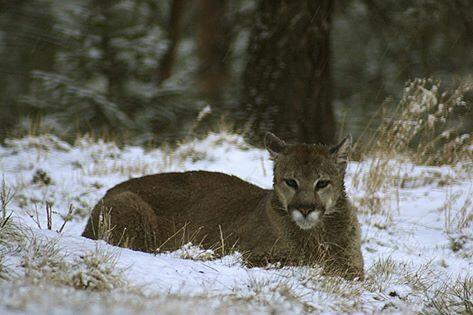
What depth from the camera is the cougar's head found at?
6980 millimetres

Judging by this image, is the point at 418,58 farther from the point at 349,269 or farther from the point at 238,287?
the point at 238,287

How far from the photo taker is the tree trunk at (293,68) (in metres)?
11.6

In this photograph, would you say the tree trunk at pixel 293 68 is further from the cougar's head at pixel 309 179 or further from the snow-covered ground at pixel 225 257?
the cougar's head at pixel 309 179

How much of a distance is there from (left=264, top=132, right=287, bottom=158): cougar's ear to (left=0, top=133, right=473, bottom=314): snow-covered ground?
136 cm

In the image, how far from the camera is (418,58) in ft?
48.5

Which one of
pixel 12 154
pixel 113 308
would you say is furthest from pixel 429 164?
pixel 113 308

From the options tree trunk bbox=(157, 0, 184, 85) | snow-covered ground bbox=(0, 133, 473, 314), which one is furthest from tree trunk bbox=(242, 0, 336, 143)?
tree trunk bbox=(157, 0, 184, 85)

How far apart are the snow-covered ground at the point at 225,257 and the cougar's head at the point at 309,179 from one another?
2.34ft

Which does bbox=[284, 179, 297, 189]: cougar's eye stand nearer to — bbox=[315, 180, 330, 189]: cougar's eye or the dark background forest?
bbox=[315, 180, 330, 189]: cougar's eye

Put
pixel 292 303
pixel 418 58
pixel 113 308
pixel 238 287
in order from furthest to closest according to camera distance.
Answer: pixel 418 58 < pixel 238 287 < pixel 292 303 < pixel 113 308

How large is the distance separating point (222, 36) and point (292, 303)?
929 centimetres

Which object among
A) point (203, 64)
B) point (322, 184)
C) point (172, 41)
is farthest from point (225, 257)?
point (172, 41)

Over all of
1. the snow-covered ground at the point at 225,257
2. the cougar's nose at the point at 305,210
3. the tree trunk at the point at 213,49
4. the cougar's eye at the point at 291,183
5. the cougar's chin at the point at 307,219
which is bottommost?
the snow-covered ground at the point at 225,257

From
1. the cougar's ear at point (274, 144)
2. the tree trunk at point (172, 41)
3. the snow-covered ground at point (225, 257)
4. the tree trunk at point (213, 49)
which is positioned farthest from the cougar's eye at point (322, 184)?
the tree trunk at point (172, 41)
